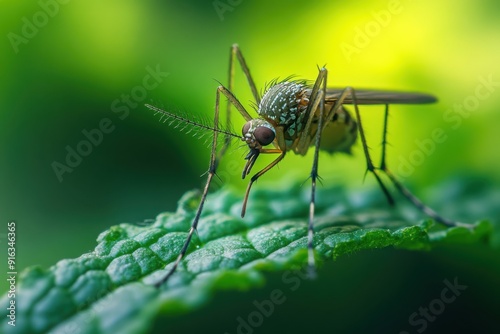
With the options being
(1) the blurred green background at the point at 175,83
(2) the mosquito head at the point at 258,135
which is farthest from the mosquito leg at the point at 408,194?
(2) the mosquito head at the point at 258,135

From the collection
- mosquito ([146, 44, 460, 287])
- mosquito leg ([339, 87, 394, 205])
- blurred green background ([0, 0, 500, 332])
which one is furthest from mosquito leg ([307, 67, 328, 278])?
blurred green background ([0, 0, 500, 332])

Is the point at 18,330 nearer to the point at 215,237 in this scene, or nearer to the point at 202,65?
the point at 215,237

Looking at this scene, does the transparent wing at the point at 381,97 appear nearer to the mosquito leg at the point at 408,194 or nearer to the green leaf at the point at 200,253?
the mosquito leg at the point at 408,194

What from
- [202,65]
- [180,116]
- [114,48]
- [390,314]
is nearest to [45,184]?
[114,48]

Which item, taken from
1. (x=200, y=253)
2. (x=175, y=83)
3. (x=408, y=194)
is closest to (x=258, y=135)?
(x=200, y=253)

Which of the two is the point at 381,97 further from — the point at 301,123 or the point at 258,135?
the point at 258,135
